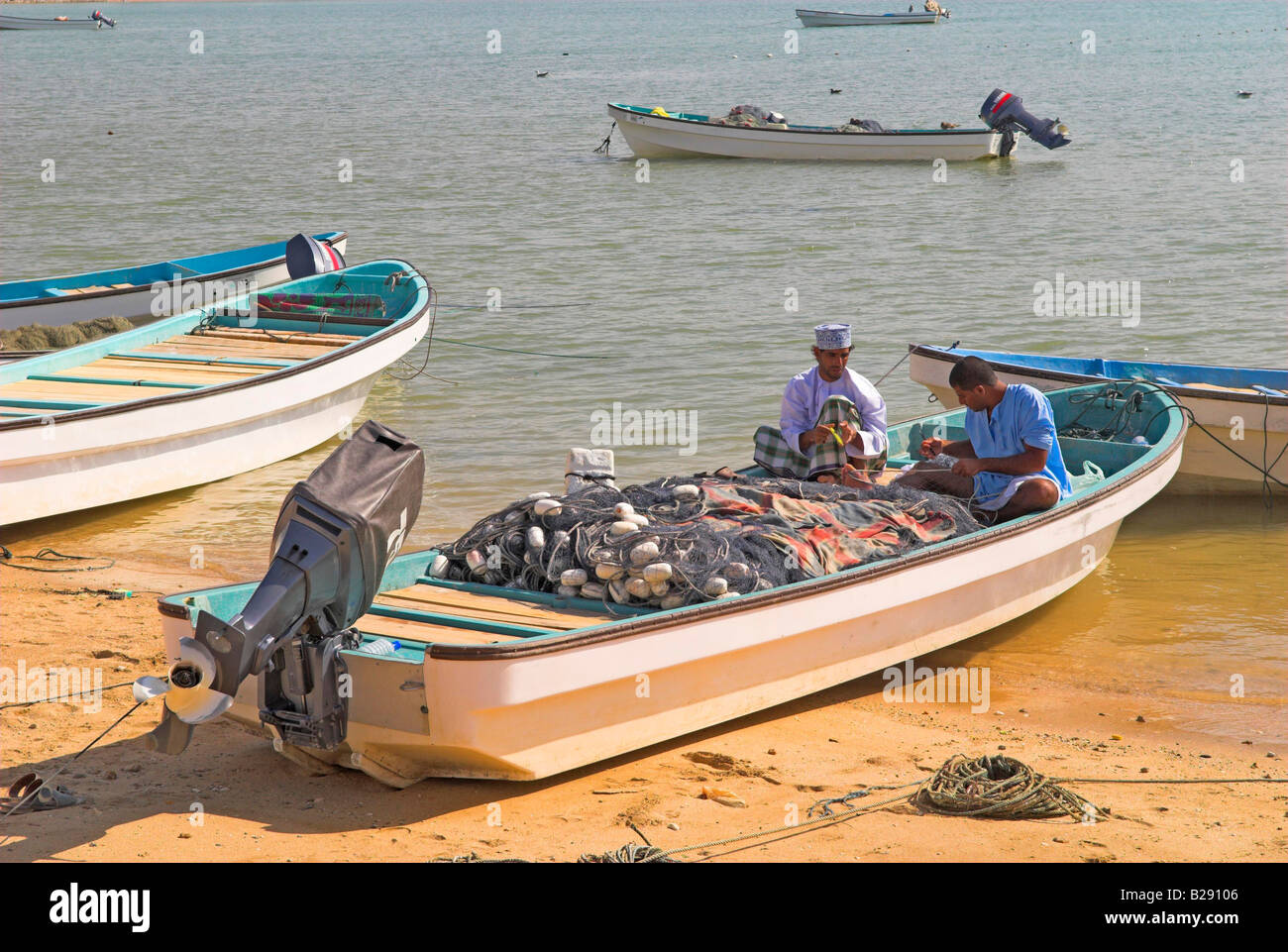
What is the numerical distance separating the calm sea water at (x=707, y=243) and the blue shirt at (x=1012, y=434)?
3.32 feet

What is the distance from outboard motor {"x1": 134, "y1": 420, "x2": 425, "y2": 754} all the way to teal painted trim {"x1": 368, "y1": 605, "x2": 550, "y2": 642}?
0.62 m

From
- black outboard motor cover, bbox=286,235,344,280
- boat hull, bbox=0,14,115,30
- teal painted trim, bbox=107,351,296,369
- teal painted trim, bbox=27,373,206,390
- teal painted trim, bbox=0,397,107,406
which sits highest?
boat hull, bbox=0,14,115,30

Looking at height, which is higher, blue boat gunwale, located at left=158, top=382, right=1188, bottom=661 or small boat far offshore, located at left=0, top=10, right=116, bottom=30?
small boat far offshore, located at left=0, top=10, right=116, bottom=30

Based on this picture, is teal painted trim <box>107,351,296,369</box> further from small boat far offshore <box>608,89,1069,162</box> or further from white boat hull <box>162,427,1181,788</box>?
small boat far offshore <box>608,89,1069,162</box>

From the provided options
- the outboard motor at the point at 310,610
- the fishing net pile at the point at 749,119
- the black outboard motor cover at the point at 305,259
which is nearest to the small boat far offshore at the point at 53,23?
the fishing net pile at the point at 749,119

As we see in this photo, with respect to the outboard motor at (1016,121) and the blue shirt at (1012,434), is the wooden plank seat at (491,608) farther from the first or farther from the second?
the outboard motor at (1016,121)

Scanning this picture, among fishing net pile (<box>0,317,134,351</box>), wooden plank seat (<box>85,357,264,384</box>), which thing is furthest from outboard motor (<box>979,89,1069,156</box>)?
wooden plank seat (<box>85,357,264,384</box>)

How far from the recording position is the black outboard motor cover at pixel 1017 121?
29406 mm

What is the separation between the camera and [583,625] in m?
5.75

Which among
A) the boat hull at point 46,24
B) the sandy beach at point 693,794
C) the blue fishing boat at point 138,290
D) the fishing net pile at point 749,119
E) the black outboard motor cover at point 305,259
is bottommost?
the sandy beach at point 693,794

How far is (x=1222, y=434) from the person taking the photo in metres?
9.90

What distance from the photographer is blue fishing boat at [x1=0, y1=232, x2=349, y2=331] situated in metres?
14.2

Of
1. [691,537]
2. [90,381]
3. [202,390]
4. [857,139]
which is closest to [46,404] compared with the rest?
[90,381]

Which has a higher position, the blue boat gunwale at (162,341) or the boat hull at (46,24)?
the boat hull at (46,24)
